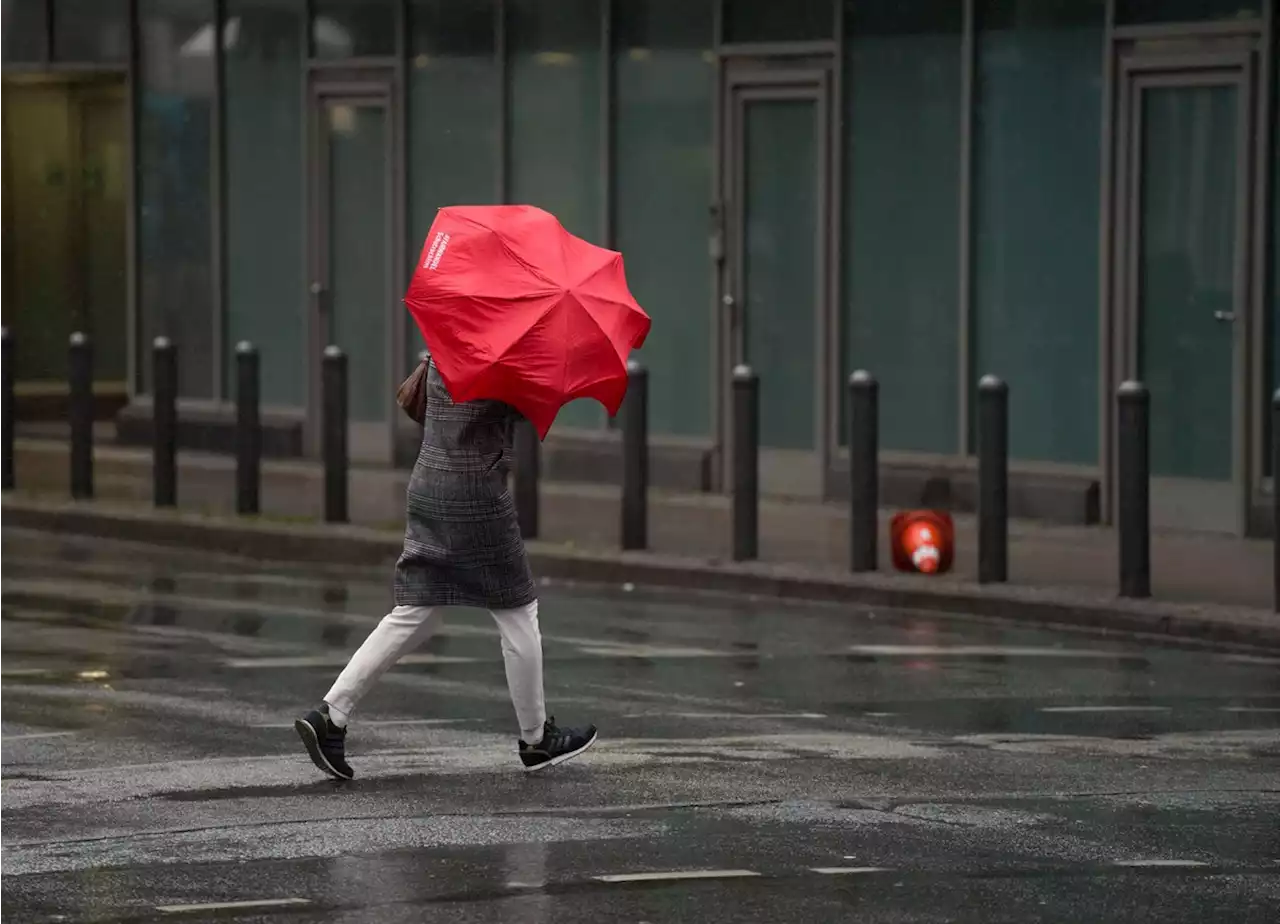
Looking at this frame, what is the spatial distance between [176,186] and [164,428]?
18.0ft

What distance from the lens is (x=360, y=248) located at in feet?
68.4

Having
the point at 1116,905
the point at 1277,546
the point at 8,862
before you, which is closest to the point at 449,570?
the point at 8,862

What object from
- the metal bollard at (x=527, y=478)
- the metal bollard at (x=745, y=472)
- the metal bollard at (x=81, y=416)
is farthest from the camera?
the metal bollard at (x=81, y=416)

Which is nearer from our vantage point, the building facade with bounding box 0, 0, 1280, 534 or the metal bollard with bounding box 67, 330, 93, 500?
the building facade with bounding box 0, 0, 1280, 534

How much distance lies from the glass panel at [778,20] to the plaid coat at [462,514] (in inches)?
386

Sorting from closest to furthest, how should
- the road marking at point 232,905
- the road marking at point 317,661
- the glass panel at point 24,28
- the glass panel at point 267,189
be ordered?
the road marking at point 232,905
the road marking at point 317,661
the glass panel at point 267,189
the glass panel at point 24,28

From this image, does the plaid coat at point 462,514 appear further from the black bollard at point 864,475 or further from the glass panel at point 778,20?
the glass panel at point 778,20

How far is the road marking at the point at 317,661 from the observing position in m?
11.2

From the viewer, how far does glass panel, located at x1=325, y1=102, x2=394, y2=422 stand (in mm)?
20672

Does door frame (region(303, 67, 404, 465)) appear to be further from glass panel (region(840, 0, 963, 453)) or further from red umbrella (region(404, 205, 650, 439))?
red umbrella (region(404, 205, 650, 439))

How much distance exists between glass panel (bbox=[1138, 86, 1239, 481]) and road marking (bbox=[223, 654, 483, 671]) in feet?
20.7

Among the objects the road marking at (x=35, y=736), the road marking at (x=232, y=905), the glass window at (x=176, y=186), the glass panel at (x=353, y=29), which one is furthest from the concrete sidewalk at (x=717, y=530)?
the road marking at (x=232, y=905)

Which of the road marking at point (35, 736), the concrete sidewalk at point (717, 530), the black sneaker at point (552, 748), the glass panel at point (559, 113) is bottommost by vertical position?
the road marking at point (35, 736)

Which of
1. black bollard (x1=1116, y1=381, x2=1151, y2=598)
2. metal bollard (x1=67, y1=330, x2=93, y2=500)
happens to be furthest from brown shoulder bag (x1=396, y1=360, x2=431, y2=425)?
metal bollard (x1=67, y1=330, x2=93, y2=500)
